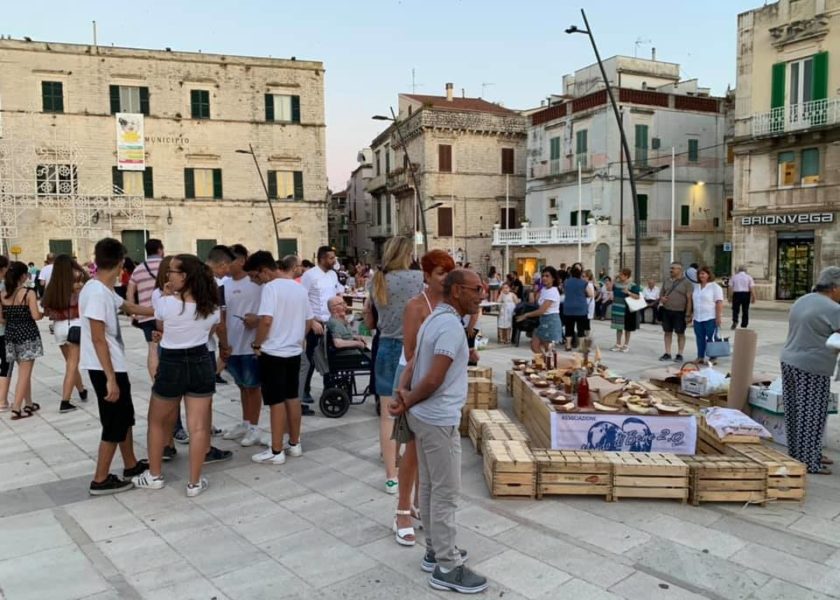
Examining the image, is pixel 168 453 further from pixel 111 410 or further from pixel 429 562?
pixel 429 562

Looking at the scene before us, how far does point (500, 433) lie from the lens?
217 inches

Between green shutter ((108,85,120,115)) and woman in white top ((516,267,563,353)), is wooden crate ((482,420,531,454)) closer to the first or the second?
woman in white top ((516,267,563,353))

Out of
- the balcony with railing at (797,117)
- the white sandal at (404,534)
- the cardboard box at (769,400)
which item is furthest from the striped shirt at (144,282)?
the balcony with railing at (797,117)

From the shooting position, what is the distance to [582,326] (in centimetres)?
1194

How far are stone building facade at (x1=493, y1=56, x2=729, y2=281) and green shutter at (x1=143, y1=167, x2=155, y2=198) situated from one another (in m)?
19.8

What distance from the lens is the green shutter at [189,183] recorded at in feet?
112

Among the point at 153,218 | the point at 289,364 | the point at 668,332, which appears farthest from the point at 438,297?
the point at 153,218

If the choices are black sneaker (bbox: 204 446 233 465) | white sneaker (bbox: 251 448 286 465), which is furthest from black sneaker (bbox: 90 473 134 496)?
white sneaker (bbox: 251 448 286 465)

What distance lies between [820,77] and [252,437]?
26721mm

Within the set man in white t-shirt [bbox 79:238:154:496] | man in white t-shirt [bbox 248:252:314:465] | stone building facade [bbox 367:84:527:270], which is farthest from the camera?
stone building facade [bbox 367:84:527:270]

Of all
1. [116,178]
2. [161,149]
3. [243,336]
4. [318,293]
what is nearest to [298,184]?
[161,149]

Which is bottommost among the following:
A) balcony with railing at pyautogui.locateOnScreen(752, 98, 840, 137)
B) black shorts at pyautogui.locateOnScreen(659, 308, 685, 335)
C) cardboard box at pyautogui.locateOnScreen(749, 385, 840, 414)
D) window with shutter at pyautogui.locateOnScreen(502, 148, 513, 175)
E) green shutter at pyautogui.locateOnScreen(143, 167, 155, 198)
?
cardboard box at pyautogui.locateOnScreen(749, 385, 840, 414)

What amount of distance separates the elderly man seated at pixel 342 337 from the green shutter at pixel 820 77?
81.4ft

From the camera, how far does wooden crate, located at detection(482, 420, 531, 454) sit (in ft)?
17.7
